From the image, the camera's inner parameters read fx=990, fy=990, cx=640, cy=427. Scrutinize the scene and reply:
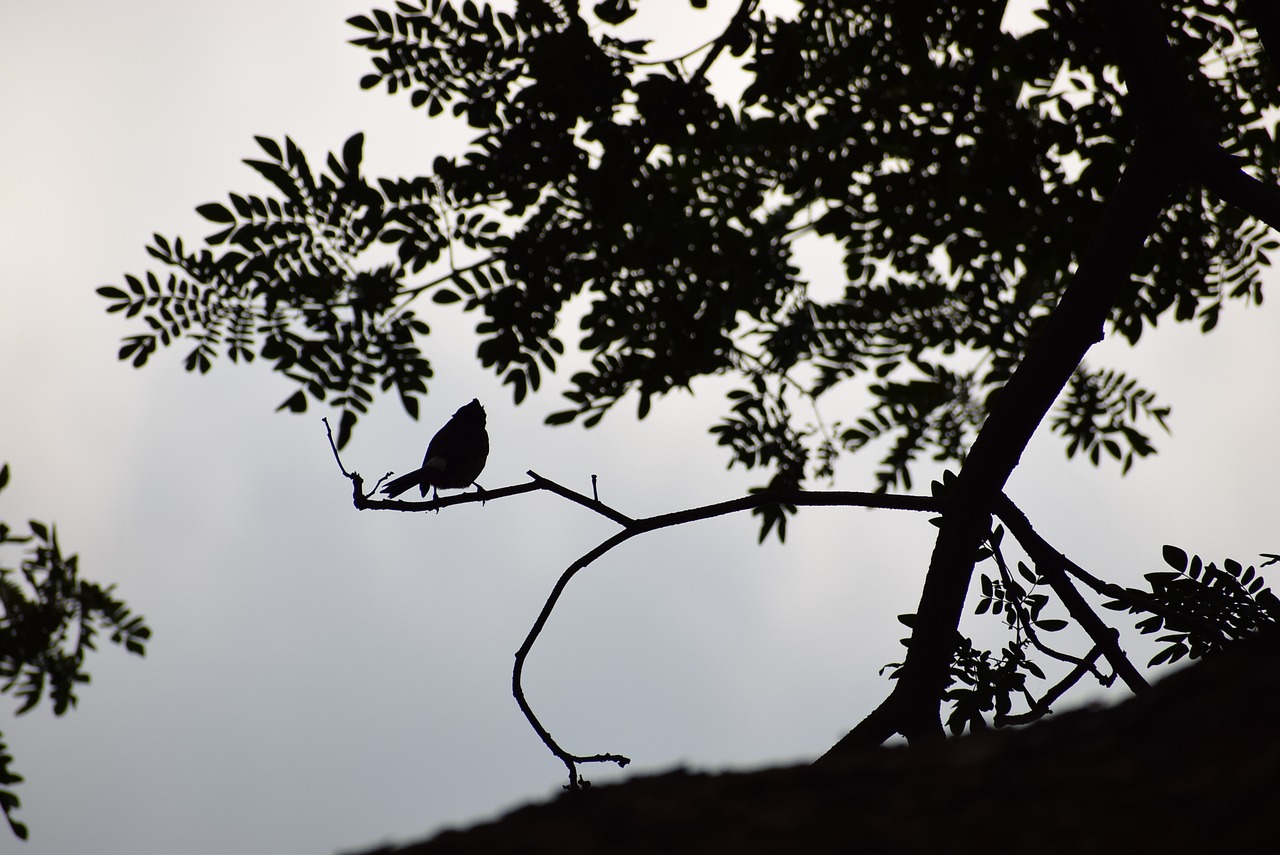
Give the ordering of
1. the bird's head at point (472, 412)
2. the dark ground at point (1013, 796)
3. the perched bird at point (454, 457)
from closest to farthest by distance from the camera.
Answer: the dark ground at point (1013, 796)
the perched bird at point (454, 457)
the bird's head at point (472, 412)

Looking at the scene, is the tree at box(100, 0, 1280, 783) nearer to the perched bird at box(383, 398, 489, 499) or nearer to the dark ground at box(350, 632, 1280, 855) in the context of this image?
the perched bird at box(383, 398, 489, 499)

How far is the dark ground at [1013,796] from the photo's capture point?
3.84 feet

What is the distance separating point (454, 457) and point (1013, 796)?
3.95 metres

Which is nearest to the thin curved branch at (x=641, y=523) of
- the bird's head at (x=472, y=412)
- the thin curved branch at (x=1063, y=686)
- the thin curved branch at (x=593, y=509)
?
the thin curved branch at (x=593, y=509)

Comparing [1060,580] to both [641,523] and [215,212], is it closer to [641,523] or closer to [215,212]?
[641,523]

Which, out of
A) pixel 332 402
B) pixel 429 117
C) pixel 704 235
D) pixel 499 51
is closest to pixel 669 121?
pixel 704 235

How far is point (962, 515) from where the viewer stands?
3.76 meters

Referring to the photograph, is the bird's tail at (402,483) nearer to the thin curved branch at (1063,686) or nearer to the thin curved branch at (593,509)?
the thin curved branch at (593,509)

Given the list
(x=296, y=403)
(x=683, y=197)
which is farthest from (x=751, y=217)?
(x=296, y=403)

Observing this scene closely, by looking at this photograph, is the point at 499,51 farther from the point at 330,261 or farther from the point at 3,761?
the point at 3,761

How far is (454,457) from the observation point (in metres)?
4.94

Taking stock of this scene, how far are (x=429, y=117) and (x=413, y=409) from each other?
1.45m

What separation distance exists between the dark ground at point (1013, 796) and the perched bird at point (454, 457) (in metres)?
2.98

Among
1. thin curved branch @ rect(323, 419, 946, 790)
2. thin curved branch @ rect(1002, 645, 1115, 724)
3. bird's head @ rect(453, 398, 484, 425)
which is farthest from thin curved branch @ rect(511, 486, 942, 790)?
bird's head @ rect(453, 398, 484, 425)
